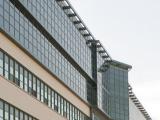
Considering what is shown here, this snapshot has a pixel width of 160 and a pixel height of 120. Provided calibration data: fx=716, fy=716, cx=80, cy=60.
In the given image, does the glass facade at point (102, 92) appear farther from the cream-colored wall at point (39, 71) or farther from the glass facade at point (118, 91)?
the cream-colored wall at point (39, 71)

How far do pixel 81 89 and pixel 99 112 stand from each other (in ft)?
30.6

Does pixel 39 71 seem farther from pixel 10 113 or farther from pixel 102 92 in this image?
pixel 102 92

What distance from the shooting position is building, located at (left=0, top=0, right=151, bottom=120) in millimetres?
63844

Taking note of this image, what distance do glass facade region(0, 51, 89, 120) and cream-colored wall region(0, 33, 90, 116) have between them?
395 millimetres

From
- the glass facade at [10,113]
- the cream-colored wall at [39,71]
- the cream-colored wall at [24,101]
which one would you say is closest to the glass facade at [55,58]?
the cream-colored wall at [39,71]

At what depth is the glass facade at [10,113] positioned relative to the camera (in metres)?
61.8

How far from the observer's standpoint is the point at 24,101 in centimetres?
6650

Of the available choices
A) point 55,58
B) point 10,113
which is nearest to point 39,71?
point 55,58

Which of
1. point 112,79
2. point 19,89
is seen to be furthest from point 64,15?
point 112,79

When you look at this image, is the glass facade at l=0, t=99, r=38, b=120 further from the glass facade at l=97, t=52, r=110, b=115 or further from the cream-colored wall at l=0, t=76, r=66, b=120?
the glass facade at l=97, t=52, r=110, b=115

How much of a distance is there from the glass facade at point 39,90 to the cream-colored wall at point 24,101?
0.60 metres

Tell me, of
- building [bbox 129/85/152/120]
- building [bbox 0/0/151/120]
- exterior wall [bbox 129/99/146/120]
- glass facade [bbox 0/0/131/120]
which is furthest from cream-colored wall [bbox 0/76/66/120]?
building [bbox 129/85/152/120]

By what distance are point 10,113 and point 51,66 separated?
13.3 m

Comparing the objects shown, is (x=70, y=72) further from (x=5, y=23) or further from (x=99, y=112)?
(x=5, y=23)
